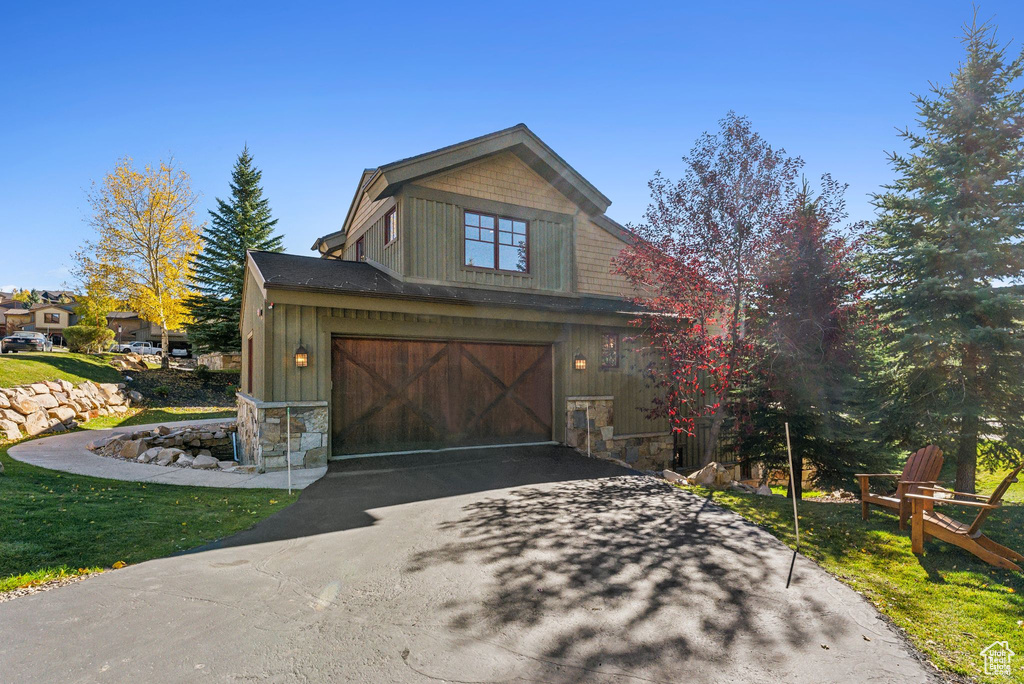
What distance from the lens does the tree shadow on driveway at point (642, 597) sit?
3168mm

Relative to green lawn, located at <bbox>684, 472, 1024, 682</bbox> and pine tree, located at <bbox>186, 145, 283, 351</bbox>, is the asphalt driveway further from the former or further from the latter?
pine tree, located at <bbox>186, 145, 283, 351</bbox>

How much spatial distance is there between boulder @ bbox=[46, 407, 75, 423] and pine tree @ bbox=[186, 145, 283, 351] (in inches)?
420

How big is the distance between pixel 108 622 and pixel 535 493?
5.12 metres

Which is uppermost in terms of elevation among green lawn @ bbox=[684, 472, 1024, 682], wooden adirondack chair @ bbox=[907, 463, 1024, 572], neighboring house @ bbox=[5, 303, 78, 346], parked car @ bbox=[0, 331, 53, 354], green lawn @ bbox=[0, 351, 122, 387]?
neighboring house @ bbox=[5, 303, 78, 346]

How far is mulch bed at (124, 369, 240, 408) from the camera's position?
19.9 metres

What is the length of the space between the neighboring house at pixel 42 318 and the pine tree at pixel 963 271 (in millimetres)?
65227

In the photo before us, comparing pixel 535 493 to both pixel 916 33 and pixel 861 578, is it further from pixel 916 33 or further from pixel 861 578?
pixel 916 33

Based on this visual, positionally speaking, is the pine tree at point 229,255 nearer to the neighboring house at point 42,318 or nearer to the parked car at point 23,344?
the parked car at point 23,344

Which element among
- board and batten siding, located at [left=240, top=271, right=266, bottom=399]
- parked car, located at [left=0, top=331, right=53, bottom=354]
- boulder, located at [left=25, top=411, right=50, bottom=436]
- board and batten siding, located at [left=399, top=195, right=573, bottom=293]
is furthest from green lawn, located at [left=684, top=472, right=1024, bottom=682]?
parked car, located at [left=0, top=331, right=53, bottom=354]

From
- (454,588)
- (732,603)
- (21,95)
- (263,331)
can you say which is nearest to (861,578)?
(732,603)

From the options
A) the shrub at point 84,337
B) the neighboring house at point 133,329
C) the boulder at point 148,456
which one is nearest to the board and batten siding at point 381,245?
the boulder at point 148,456

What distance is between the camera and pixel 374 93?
38.8 feet

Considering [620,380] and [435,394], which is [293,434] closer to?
[435,394]

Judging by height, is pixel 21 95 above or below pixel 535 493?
above
